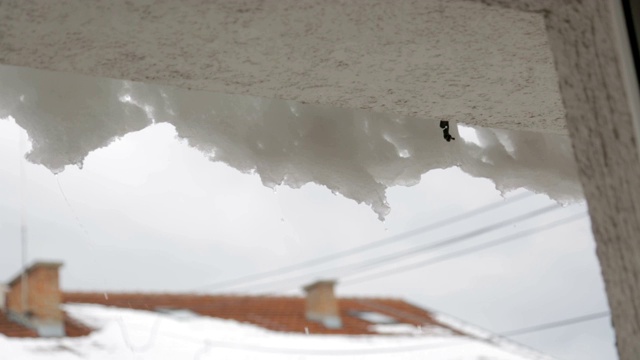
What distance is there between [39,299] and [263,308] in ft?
7.84

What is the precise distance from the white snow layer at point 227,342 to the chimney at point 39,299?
0.74ft

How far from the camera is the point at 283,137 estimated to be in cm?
83

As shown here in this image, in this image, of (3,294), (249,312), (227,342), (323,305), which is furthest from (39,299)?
(323,305)

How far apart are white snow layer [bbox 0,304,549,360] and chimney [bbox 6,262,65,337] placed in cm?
23

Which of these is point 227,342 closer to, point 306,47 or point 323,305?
point 323,305

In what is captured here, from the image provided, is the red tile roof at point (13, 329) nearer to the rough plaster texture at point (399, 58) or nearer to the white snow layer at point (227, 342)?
the white snow layer at point (227, 342)

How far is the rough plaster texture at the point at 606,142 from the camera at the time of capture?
46cm

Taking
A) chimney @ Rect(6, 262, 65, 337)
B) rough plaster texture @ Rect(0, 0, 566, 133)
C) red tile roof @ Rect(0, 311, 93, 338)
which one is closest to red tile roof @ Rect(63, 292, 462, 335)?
chimney @ Rect(6, 262, 65, 337)

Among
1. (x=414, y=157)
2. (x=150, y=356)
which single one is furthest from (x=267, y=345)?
(x=414, y=157)

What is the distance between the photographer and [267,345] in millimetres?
7387

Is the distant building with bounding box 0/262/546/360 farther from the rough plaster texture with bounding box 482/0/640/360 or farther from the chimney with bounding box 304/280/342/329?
the rough plaster texture with bounding box 482/0/640/360

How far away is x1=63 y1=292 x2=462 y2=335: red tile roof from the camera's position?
8.00m

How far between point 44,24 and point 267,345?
702 cm

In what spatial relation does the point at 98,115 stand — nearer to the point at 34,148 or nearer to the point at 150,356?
the point at 34,148
